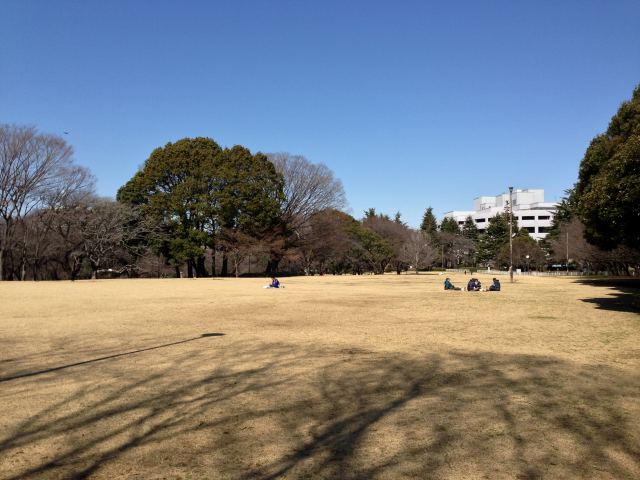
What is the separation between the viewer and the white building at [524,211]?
108312mm

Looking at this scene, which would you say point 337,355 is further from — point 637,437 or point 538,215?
point 538,215

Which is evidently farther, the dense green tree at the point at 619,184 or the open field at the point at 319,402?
the dense green tree at the point at 619,184

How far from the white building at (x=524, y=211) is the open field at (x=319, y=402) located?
303 feet

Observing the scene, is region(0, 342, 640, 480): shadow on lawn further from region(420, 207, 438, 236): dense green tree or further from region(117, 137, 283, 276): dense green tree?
region(420, 207, 438, 236): dense green tree

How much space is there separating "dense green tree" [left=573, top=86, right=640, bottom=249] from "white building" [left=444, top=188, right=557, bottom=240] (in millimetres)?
73781

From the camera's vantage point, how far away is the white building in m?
108

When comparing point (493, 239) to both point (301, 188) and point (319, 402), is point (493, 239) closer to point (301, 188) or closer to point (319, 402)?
point (301, 188)

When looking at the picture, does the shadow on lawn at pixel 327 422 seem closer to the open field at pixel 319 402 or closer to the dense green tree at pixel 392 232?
the open field at pixel 319 402

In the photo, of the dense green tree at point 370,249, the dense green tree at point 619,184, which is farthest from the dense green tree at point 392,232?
the dense green tree at point 619,184

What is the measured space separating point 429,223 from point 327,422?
349 ft

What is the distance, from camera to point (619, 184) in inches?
574

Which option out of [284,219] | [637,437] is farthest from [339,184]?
[637,437]

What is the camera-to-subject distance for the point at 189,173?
48.9 metres

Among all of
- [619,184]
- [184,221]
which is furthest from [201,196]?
[619,184]
